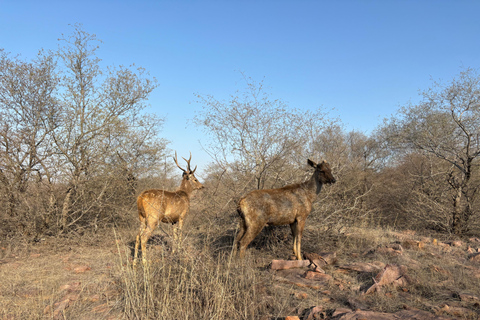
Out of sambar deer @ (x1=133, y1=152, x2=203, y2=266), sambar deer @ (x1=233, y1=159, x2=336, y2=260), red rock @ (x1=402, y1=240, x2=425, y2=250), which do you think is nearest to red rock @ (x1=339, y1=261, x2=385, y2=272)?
sambar deer @ (x1=233, y1=159, x2=336, y2=260)

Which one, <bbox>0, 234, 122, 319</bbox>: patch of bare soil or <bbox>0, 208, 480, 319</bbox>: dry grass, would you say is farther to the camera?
<bbox>0, 234, 122, 319</bbox>: patch of bare soil

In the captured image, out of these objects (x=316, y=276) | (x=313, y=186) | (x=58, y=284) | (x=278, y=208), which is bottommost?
(x=58, y=284)

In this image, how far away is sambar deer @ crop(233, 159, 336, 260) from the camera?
7.08 meters

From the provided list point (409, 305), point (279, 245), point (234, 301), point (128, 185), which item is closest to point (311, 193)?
point (279, 245)

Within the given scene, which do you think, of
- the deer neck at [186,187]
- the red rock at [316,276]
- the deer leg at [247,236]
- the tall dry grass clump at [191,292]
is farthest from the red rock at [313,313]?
the deer neck at [186,187]

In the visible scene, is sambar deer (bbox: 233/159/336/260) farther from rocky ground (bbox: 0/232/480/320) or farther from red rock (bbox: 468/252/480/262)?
red rock (bbox: 468/252/480/262)

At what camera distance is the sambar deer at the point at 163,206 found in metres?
8.07

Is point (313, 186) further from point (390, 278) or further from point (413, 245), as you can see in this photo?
point (413, 245)

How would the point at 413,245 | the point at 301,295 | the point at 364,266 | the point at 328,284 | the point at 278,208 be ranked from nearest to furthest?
the point at 301,295 → the point at 328,284 → the point at 364,266 → the point at 278,208 → the point at 413,245

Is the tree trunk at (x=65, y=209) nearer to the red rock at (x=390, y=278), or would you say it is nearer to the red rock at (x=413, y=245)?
the red rock at (x=390, y=278)

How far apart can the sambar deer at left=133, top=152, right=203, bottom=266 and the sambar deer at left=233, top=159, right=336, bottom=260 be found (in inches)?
71.3

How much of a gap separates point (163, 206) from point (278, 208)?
10.2 ft

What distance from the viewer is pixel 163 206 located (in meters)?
8.58

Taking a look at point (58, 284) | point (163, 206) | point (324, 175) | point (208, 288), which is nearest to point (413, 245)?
point (324, 175)
